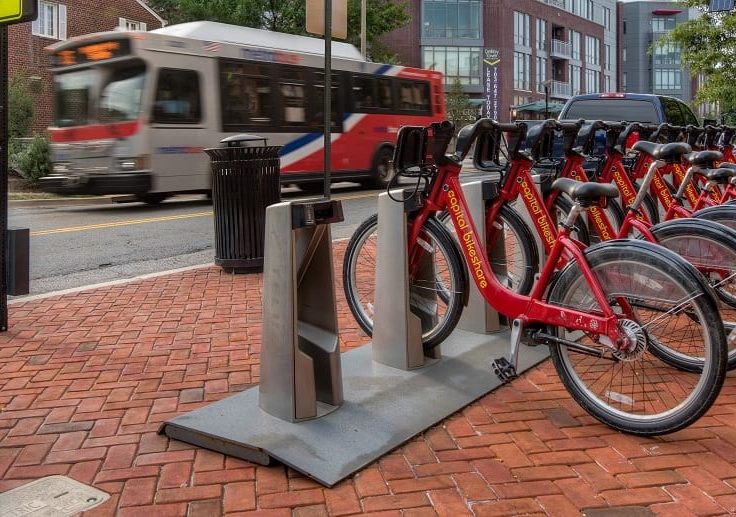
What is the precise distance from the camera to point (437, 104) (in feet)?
71.6

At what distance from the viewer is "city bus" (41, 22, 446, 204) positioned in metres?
14.9

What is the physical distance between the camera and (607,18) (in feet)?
280

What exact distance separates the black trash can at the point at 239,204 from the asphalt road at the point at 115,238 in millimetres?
1066

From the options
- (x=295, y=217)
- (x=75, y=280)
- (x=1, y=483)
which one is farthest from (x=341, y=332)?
(x=75, y=280)

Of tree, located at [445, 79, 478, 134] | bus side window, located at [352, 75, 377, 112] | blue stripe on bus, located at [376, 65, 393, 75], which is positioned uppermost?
tree, located at [445, 79, 478, 134]

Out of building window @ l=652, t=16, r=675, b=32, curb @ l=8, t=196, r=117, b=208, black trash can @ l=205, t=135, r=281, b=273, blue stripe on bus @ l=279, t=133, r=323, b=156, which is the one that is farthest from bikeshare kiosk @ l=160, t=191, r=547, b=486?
building window @ l=652, t=16, r=675, b=32

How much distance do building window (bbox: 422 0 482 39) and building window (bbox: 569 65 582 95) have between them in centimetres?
1638

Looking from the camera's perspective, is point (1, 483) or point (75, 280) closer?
point (1, 483)

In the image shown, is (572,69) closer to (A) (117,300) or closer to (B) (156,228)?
(B) (156,228)

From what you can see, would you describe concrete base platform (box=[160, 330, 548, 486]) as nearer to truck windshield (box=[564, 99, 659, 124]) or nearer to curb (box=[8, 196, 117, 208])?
truck windshield (box=[564, 99, 659, 124])

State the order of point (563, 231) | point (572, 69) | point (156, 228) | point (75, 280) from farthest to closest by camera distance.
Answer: point (572, 69)
point (156, 228)
point (75, 280)
point (563, 231)

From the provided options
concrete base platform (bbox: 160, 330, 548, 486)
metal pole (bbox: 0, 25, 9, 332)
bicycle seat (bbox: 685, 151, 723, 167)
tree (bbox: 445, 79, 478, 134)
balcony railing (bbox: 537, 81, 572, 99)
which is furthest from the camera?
balcony railing (bbox: 537, 81, 572, 99)

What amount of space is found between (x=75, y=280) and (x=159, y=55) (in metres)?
8.04

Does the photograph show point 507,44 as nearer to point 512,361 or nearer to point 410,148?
point 410,148
